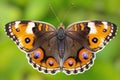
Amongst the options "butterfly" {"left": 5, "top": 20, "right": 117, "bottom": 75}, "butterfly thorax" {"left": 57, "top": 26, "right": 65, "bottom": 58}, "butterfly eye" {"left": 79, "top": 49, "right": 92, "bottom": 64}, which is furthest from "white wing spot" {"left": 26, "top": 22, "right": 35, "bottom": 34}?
"butterfly eye" {"left": 79, "top": 49, "right": 92, "bottom": 64}

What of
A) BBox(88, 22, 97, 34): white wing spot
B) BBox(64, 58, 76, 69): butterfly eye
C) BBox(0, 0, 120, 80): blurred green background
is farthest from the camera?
BBox(0, 0, 120, 80): blurred green background

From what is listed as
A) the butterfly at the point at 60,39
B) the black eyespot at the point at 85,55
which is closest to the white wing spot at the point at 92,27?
the butterfly at the point at 60,39

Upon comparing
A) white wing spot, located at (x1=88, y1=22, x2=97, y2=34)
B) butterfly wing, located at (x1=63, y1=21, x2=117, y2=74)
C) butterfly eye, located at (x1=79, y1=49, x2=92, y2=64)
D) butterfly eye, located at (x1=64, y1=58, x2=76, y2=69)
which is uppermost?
white wing spot, located at (x1=88, y1=22, x2=97, y2=34)

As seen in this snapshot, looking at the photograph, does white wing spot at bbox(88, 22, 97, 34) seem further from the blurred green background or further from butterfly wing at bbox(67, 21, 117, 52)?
the blurred green background

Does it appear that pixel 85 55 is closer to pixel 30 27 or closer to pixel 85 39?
pixel 85 39

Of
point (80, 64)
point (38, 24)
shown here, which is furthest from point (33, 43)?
point (80, 64)

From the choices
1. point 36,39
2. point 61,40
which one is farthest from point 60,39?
point 36,39

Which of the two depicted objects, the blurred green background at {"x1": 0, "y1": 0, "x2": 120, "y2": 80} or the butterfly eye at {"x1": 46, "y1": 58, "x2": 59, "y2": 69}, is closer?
the butterfly eye at {"x1": 46, "y1": 58, "x2": 59, "y2": 69}

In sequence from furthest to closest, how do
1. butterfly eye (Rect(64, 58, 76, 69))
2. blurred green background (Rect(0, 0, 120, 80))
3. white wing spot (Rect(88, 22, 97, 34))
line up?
1. blurred green background (Rect(0, 0, 120, 80))
2. white wing spot (Rect(88, 22, 97, 34))
3. butterfly eye (Rect(64, 58, 76, 69))

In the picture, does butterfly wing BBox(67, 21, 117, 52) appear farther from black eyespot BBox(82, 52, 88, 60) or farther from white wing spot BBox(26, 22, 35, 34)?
white wing spot BBox(26, 22, 35, 34)

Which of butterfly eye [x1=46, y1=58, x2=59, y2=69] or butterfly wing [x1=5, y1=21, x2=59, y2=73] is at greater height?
butterfly wing [x1=5, y1=21, x2=59, y2=73]
